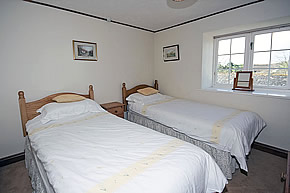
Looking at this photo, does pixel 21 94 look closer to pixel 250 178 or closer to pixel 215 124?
pixel 215 124

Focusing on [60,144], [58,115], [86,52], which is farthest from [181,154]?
[86,52]

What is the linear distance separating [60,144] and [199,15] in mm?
3025

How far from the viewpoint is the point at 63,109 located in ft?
6.87

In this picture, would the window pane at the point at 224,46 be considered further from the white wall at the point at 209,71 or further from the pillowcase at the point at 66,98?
the pillowcase at the point at 66,98

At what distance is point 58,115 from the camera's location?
2.04 metres

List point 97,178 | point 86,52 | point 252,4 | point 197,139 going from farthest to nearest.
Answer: point 86,52 → point 252,4 → point 197,139 → point 97,178

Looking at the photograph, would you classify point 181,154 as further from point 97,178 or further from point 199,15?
point 199,15

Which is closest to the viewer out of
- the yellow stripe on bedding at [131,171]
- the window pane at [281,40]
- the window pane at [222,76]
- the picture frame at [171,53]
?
the yellow stripe on bedding at [131,171]

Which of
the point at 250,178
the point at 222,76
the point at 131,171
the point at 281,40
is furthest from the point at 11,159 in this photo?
the point at 281,40

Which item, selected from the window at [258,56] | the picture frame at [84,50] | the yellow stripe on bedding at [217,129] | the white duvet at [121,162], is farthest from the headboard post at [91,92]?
the window at [258,56]

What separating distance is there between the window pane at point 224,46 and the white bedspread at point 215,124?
1.35 m

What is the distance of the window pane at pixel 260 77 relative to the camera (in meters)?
2.65

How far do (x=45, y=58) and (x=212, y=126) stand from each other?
263cm

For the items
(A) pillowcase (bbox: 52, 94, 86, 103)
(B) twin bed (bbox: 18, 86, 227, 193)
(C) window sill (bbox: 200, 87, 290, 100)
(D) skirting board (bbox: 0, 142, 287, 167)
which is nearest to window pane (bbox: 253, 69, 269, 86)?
(C) window sill (bbox: 200, 87, 290, 100)
